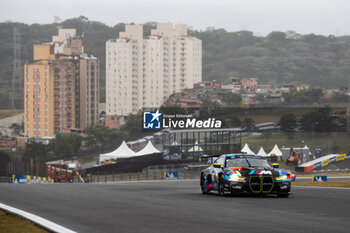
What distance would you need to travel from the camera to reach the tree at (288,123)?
104 m

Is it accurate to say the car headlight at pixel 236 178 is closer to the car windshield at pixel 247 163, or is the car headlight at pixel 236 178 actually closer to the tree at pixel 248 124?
the car windshield at pixel 247 163

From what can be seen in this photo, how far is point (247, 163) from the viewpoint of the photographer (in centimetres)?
1941

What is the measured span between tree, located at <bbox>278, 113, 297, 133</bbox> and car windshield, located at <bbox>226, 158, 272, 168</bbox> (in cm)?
8558

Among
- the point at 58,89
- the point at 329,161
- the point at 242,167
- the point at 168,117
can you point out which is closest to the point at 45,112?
the point at 58,89

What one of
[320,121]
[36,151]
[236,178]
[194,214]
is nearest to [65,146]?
[36,151]

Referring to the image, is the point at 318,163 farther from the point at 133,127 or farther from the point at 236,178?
the point at 133,127

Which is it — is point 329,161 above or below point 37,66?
below

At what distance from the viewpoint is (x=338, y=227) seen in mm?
10875

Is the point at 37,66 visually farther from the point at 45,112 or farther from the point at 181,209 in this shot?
the point at 181,209

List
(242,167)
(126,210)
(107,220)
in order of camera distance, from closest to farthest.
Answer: (107,220), (126,210), (242,167)

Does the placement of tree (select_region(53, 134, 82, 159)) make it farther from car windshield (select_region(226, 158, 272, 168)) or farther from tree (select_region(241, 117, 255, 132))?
car windshield (select_region(226, 158, 272, 168))

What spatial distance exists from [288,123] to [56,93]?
316 feet

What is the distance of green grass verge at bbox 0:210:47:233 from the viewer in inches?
420

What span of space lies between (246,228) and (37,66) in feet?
586
